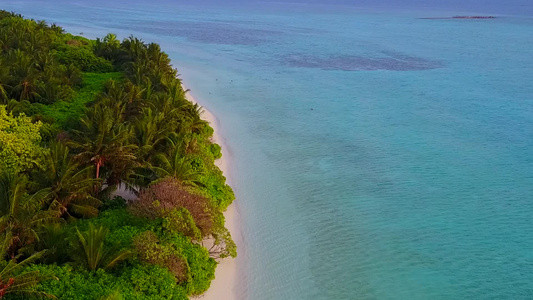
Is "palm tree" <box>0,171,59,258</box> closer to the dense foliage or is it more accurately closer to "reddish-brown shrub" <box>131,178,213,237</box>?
the dense foliage

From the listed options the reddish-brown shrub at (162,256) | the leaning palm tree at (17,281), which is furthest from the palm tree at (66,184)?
the leaning palm tree at (17,281)

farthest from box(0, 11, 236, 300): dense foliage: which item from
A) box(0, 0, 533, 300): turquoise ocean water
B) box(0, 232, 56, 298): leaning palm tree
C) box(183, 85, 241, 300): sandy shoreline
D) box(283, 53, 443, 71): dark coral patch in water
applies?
box(283, 53, 443, 71): dark coral patch in water

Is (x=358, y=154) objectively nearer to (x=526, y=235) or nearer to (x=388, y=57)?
(x=526, y=235)

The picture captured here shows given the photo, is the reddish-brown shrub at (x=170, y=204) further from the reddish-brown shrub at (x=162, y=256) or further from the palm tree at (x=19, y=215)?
the palm tree at (x=19, y=215)

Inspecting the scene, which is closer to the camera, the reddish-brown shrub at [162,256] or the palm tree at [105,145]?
the reddish-brown shrub at [162,256]

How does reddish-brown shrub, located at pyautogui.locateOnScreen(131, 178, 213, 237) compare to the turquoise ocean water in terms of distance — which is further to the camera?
the turquoise ocean water

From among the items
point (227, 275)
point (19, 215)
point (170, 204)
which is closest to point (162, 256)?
point (170, 204)
